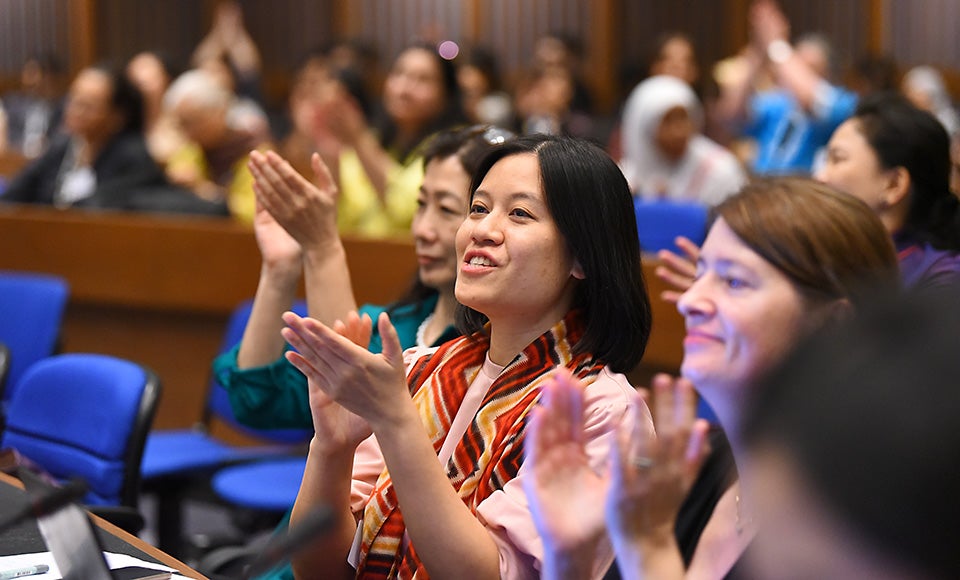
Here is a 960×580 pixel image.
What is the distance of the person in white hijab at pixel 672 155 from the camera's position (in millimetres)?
4906

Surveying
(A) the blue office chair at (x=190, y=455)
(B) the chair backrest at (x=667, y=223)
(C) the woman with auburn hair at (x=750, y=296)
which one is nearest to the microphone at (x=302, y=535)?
(C) the woman with auburn hair at (x=750, y=296)

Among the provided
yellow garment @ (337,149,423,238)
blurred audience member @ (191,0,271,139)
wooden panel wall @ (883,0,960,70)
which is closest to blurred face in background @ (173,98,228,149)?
yellow garment @ (337,149,423,238)

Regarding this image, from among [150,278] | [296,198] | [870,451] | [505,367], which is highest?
[870,451]

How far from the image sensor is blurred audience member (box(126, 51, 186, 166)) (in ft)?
19.6

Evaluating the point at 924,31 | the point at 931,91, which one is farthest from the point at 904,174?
the point at 924,31

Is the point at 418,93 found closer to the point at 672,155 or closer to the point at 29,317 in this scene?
the point at 672,155

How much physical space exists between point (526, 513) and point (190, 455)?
1.94m

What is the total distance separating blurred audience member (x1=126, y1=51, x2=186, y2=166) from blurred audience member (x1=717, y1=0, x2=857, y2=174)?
9.06 ft

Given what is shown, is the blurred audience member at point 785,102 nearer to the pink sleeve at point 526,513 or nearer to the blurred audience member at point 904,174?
the blurred audience member at point 904,174

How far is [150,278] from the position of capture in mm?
4426

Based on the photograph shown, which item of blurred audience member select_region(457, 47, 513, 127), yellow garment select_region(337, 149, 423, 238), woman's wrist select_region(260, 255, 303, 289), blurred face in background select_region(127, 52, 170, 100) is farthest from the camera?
blurred audience member select_region(457, 47, 513, 127)

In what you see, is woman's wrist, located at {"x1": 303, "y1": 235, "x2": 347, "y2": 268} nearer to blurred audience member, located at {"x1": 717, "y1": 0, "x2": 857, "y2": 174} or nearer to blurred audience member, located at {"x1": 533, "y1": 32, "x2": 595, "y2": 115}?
blurred audience member, located at {"x1": 717, "y1": 0, "x2": 857, "y2": 174}

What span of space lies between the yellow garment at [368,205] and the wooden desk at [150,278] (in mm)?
368

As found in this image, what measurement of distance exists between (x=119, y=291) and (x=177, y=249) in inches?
12.3
